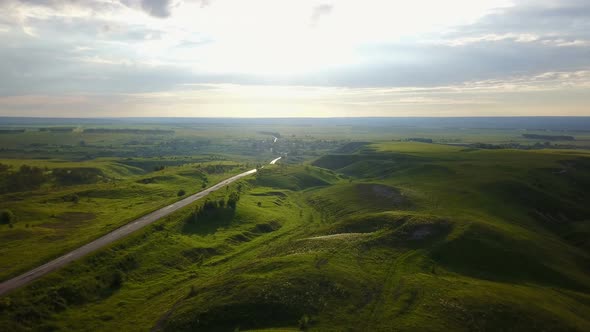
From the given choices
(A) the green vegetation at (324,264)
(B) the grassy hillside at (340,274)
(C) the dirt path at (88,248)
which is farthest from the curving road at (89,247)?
(B) the grassy hillside at (340,274)

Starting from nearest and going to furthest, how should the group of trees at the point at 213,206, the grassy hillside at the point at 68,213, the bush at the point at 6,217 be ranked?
the grassy hillside at the point at 68,213 < the bush at the point at 6,217 < the group of trees at the point at 213,206

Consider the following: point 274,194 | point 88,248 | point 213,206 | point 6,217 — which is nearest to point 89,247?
point 88,248

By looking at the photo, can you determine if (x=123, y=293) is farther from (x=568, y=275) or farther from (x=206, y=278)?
(x=568, y=275)

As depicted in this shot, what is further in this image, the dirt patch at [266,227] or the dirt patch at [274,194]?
A: the dirt patch at [274,194]

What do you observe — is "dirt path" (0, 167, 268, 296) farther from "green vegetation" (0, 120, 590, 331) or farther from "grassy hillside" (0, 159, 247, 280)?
"green vegetation" (0, 120, 590, 331)

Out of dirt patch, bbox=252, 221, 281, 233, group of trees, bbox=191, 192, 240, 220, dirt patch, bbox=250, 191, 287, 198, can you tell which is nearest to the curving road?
group of trees, bbox=191, 192, 240, 220

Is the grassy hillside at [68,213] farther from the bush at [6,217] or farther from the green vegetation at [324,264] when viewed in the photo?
the bush at [6,217]

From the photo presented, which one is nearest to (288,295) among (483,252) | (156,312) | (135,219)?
(156,312)
